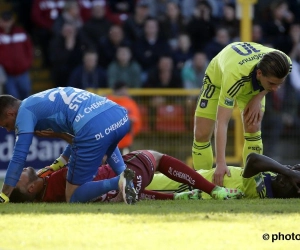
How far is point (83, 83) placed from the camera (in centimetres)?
1798

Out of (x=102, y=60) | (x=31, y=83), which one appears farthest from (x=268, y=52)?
(x=31, y=83)

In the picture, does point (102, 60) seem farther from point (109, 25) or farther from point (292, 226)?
point (292, 226)

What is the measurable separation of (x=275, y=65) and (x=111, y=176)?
2164mm

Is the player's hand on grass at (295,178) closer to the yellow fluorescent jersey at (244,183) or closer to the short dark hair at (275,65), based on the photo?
the yellow fluorescent jersey at (244,183)

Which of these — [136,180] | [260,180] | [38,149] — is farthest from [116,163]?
[38,149]

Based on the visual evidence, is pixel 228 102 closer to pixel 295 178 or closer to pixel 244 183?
pixel 244 183

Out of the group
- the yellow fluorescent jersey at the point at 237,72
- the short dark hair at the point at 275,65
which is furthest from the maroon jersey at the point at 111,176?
the short dark hair at the point at 275,65

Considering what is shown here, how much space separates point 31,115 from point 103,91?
7971 millimetres

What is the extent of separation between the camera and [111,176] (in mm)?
10352

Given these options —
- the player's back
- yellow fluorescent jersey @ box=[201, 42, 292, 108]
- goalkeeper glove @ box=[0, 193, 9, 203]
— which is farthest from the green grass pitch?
yellow fluorescent jersey @ box=[201, 42, 292, 108]

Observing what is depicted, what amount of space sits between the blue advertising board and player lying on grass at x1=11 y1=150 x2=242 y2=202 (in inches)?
270

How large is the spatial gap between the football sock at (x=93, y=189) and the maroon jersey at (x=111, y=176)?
266 mm

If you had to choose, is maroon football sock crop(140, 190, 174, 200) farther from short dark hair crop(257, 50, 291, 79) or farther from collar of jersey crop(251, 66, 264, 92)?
short dark hair crop(257, 50, 291, 79)

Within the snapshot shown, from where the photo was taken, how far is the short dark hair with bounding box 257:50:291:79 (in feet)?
32.9
